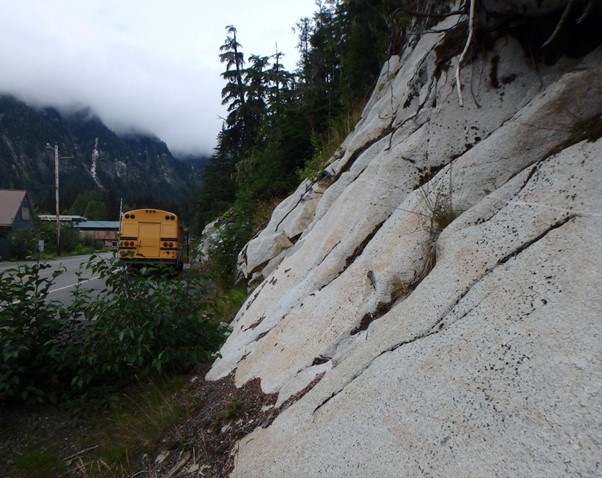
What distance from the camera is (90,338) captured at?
4.46 meters

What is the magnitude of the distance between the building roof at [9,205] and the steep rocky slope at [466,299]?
171 feet

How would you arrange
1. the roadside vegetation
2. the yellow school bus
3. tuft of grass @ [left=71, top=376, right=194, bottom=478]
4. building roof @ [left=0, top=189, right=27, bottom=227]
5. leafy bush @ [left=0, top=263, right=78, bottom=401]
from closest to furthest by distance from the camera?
1. tuft of grass @ [left=71, top=376, right=194, bottom=478]
2. the roadside vegetation
3. leafy bush @ [left=0, top=263, right=78, bottom=401]
4. the yellow school bus
5. building roof @ [left=0, top=189, right=27, bottom=227]

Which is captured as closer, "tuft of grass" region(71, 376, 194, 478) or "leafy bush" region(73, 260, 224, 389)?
"tuft of grass" region(71, 376, 194, 478)

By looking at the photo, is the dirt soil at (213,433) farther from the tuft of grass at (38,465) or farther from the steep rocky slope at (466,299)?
the tuft of grass at (38,465)

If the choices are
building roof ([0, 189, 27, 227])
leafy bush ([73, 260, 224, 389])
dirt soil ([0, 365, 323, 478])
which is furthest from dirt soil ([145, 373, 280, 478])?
building roof ([0, 189, 27, 227])

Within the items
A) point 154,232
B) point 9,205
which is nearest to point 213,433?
point 154,232

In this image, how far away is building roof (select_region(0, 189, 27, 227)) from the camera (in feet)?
145

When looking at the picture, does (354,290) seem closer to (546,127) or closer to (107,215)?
(546,127)

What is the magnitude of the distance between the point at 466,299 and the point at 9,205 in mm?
57438

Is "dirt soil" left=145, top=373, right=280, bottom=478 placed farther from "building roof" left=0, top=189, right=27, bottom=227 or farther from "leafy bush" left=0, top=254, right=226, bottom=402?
"building roof" left=0, top=189, right=27, bottom=227

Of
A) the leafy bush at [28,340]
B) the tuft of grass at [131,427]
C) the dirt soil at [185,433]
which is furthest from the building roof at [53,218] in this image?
the tuft of grass at [131,427]

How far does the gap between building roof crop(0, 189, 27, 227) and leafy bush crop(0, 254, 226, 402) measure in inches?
1933

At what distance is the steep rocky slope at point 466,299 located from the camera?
148 centimetres

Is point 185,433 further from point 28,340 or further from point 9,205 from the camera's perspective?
point 9,205
